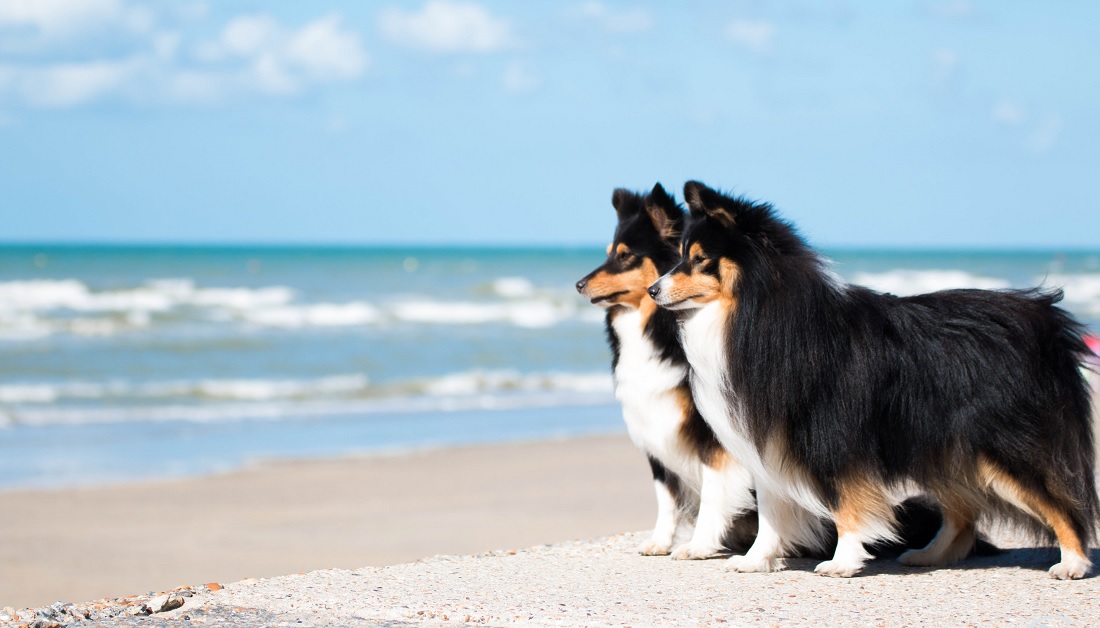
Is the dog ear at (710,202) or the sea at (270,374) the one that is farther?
the sea at (270,374)

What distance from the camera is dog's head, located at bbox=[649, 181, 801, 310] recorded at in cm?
443

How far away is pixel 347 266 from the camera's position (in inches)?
2109

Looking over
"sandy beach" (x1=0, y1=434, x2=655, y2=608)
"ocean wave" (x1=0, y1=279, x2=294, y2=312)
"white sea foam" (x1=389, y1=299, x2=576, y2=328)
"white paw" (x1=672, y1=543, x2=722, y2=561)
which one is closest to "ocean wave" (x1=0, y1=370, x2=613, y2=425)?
"sandy beach" (x1=0, y1=434, x2=655, y2=608)

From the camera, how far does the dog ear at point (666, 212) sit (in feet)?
16.7

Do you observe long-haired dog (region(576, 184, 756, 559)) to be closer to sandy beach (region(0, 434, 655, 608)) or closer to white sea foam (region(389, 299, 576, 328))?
sandy beach (region(0, 434, 655, 608))

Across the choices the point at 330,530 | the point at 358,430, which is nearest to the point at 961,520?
the point at 330,530

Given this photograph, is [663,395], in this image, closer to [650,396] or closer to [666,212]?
[650,396]

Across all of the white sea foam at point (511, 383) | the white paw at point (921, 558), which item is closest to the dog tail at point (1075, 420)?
the white paw at point (921, 558)

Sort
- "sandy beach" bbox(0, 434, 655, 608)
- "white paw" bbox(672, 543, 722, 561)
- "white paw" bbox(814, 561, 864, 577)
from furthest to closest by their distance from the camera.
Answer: "sandy beach" bbox(0, 434, 655, 608)
"white paw" bbox(672, 543, 722, 561)
"white paw" bbox(814, 561, 864, 577)

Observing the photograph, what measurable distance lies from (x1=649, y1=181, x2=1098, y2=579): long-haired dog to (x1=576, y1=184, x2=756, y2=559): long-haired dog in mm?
401

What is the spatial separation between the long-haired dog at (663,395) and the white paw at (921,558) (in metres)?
0.65

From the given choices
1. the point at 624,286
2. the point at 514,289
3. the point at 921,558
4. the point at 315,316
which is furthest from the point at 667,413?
the point at 514,289

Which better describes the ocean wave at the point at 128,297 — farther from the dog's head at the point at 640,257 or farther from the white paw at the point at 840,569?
the white paw at the point at 840,569

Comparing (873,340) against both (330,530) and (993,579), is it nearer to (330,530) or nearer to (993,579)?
(993,579)
